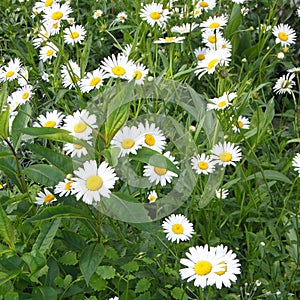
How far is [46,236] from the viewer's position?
1353 millimetres

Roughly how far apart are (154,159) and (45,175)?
298mm

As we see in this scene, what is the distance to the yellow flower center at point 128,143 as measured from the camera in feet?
4.39

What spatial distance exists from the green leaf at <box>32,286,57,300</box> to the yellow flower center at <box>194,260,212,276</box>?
32cm

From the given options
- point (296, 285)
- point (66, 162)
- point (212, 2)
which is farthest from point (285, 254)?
point (212, 2)

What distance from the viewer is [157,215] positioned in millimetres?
1631

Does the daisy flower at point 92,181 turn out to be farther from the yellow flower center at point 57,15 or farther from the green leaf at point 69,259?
the yellow flower center at point 57,15

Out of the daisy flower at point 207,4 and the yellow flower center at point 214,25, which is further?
the daisy flower at point 207,4

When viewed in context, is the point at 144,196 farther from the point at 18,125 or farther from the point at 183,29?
the point at 183,29

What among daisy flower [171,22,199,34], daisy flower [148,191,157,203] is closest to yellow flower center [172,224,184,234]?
daisy flower [148,191,157,203]

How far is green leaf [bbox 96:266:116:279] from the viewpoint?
1.34 metres

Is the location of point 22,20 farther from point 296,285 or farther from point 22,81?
point 296,285

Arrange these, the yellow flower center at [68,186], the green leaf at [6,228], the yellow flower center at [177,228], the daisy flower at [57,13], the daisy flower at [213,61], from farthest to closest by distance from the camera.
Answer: the daisy flower at [57,13]
the daisy flower at [213,61]
the yellow flower center at [177,228]
the yellow flower center at [68,186]
the green leaf at [6,228]

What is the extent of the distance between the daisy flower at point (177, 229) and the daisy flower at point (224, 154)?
0.18m

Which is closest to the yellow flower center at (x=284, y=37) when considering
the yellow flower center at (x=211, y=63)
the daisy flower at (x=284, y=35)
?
the daisy flower at (x=284, y=35)
